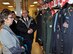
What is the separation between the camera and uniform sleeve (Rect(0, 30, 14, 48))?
9.77 feet

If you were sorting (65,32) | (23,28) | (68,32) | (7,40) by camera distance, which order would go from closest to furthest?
(7,40), (68,32), (65,32), (23,28)

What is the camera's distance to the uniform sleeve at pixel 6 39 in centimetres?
298

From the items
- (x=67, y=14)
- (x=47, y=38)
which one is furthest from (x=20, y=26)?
(x=67, y=14)

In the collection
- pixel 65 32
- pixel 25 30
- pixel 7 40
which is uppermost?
pixel 7 40

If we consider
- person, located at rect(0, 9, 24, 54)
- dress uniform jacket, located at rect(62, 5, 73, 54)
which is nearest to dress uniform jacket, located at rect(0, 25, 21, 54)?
person, located at rect(0, 9, 24, 54)

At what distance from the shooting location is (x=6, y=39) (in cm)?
298

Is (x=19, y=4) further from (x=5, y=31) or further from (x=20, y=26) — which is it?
(x=5, y=31)

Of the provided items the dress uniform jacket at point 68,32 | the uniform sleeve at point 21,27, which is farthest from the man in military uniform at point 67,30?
the uniform sleeve at point 21,27

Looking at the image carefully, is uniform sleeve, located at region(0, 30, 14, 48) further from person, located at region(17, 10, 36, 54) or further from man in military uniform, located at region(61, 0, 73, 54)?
person, located at region(17, 10, 36, 54)

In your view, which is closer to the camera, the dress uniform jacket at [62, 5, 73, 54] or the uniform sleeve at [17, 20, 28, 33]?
the dress uniform jacket at [62, 5, 73, 54]

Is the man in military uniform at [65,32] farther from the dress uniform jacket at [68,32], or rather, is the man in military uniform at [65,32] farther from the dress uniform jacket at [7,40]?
the dress uniform jacket at [7,40]

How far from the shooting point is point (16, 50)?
3100 mm

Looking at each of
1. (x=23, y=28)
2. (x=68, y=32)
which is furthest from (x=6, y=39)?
(x=23, y=28)

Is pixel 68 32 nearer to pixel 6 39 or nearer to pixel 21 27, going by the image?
pixel 6 39
